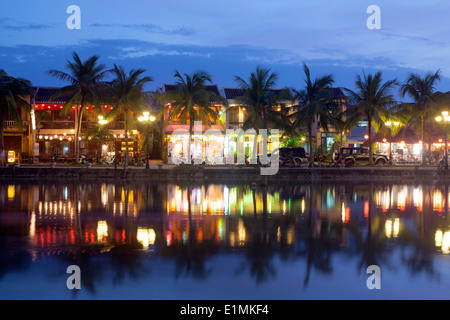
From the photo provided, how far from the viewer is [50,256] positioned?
377 inches

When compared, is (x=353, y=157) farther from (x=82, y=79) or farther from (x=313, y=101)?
(x=82, y=79)

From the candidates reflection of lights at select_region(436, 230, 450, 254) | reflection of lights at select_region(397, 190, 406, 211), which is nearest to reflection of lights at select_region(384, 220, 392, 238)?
reflection of lights at select_region(436, 230, 450, 254)

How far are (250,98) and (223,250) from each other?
3014 centimetres

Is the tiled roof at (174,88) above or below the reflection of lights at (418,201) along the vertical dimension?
above

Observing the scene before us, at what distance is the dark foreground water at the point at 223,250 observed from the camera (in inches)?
299

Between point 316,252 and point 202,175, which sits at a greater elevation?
point 202,175

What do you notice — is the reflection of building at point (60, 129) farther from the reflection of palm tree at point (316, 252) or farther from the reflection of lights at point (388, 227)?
the reflection of palm tree at point (316, 252)

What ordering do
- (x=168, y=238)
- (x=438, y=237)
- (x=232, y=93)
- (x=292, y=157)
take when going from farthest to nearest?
1. (x=232, y=93)
2. (x=292, y=157)
3. (x=438, y=237)
4. (x=168, y=238)

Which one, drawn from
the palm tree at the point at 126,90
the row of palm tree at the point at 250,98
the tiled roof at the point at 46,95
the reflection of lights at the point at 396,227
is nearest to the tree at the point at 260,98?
the row of palm tree at the point at 250,98

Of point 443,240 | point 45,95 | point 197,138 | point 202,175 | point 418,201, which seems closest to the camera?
point 443,240

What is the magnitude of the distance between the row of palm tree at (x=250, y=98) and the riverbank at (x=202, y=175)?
4.30 m

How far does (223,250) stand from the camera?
10.3 meters

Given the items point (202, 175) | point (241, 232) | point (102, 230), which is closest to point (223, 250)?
point (241, 232)
